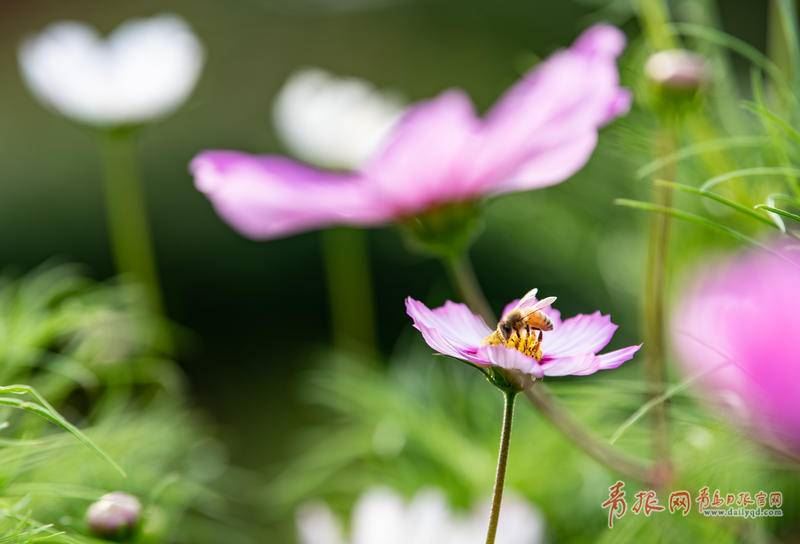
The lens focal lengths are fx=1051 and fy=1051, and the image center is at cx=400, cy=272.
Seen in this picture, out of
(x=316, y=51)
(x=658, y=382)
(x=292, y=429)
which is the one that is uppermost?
(x=316, y=51)

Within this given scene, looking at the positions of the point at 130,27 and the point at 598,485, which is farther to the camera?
the point at 130,27

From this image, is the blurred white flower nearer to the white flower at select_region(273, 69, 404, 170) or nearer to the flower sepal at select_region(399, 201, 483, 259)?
A: the flower sepal at select_region(399, 201, 483, 259)

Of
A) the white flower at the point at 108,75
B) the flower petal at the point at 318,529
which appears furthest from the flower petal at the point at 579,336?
the white flower at the point at 108,75

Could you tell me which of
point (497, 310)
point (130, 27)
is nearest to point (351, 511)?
point (130, 27)

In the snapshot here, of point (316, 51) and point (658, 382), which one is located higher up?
point (316, 51)

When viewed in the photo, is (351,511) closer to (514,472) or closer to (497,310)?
(514,472)

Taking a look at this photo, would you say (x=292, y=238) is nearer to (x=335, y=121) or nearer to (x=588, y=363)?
(x=335, y=121)

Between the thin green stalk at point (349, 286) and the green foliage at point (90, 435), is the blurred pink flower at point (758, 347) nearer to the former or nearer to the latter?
the green foliage at point (90, 435)
